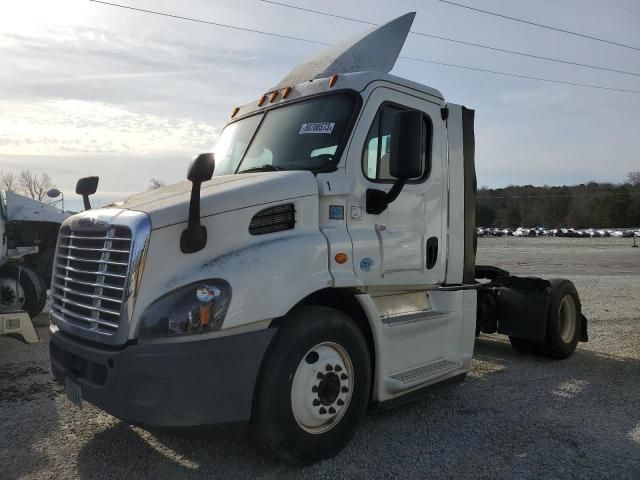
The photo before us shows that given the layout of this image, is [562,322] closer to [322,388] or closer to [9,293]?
[322,388]

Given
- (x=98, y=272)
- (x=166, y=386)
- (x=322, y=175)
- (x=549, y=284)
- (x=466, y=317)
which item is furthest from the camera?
(x=549, y=284)

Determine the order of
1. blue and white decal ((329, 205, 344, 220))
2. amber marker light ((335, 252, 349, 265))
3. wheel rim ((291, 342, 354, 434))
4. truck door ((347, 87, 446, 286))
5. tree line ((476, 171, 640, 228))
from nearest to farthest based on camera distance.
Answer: wheel rim ((291, 342, 354, 434)), amber marker light ((335, 252, 349, 265)), blue and white decal ((329, 205, 344, 220)), truck door ((347, 87, 446, 286)), tree line ((476, 171, 640, 228))

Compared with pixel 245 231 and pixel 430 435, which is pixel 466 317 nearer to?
pixel 430 435

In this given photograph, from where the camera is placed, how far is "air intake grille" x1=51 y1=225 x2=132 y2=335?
3426 mm

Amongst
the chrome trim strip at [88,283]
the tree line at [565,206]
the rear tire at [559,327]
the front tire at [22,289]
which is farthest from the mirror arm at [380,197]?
the tree line at [565,206]

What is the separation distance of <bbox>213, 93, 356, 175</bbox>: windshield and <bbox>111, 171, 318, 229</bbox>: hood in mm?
306

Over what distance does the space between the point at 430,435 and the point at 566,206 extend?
120028mm

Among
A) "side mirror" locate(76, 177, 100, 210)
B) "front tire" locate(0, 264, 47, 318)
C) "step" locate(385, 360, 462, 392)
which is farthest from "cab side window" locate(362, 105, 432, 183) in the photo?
"front tire" locate(0, 264, 47, 318)

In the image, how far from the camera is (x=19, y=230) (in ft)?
33.8

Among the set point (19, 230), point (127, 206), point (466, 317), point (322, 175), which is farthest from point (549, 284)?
point (19, 230)

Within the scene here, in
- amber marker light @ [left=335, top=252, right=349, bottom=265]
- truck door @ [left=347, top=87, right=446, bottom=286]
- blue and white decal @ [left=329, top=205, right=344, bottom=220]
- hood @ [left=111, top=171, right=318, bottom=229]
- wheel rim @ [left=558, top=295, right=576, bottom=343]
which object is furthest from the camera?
wheel rim @ [left=558, top=295, right=576, bottom=343]

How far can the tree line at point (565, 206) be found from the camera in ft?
339

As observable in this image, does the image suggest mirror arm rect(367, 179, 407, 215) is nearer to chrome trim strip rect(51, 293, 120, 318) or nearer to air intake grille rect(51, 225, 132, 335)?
air intake grille rect(51, 225, 132, 335)

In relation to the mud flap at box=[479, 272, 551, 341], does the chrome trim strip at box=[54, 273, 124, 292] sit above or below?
above
